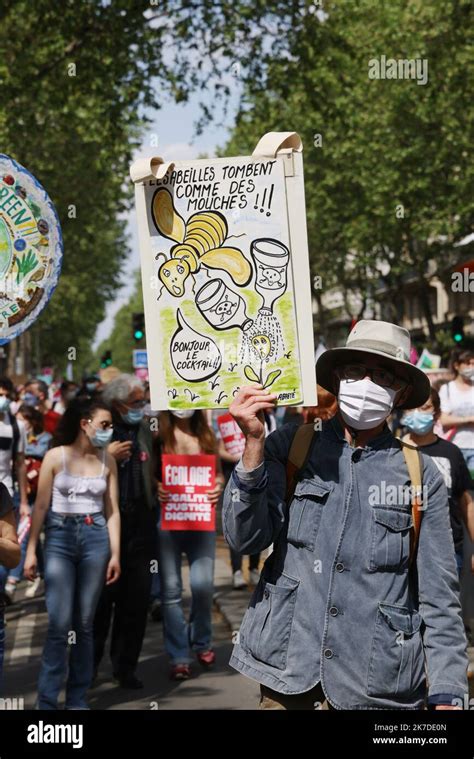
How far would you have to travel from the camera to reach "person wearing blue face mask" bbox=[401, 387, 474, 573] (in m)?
8.25

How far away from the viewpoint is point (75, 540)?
737 centimetres

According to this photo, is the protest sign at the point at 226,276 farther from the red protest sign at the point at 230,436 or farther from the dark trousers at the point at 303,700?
the red protest sign at the point at 230,436

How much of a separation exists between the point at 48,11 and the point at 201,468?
33.2ft

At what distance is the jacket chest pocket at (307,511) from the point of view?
396cm

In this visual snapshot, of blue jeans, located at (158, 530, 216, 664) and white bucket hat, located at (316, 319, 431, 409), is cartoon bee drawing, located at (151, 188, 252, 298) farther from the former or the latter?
blue jeans, located at (158, 530, 216, 664)

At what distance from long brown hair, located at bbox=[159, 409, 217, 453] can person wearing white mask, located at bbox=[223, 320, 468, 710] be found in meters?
4.94

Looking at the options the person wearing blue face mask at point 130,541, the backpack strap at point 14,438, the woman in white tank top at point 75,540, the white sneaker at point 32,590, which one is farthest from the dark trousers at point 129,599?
the white sneaker at point 32,590

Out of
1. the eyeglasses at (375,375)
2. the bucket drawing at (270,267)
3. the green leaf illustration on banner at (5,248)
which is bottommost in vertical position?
the eyeglasses at (375,375)

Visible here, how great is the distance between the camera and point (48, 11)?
1725 centimetres

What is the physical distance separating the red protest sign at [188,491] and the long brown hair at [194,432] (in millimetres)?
65
